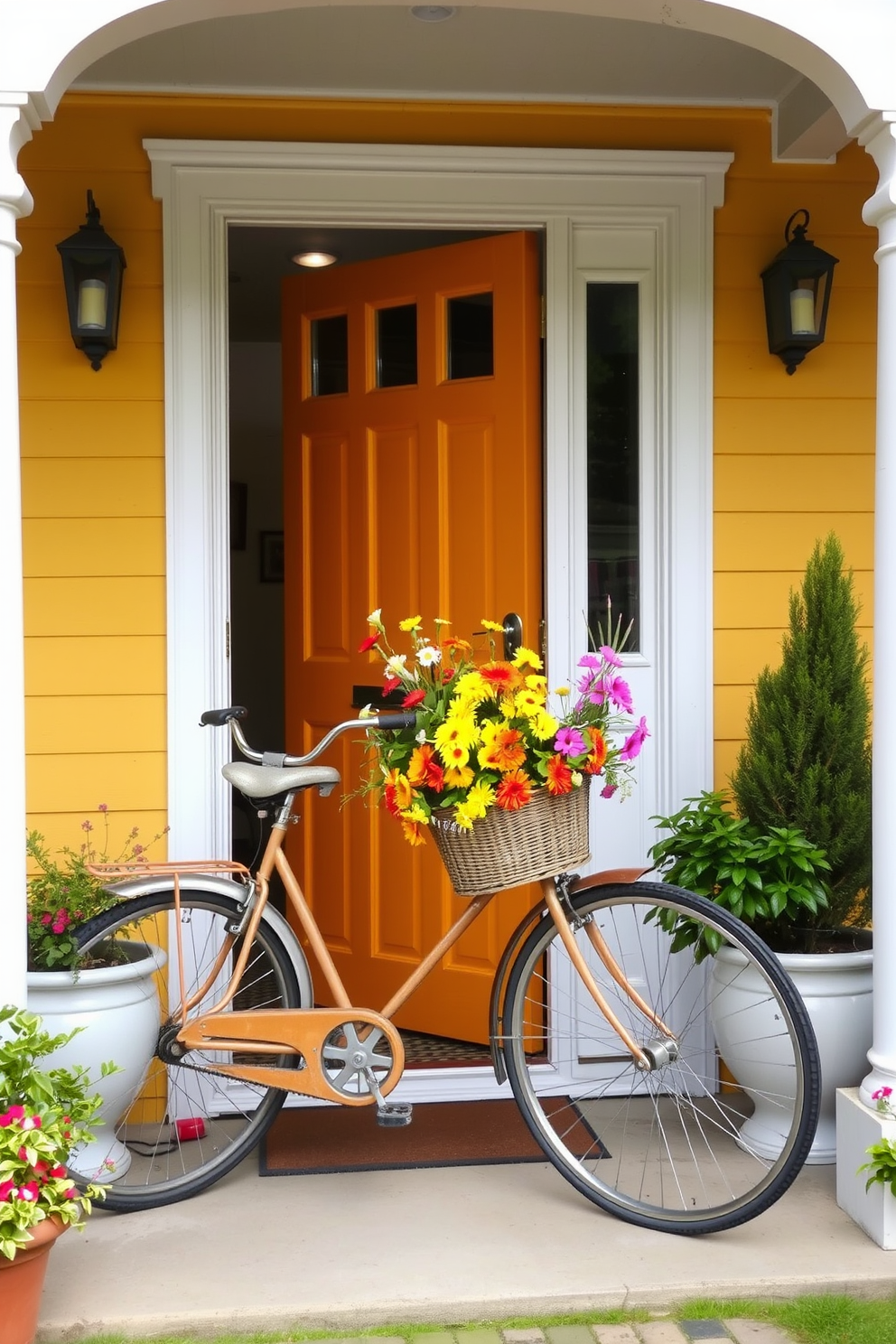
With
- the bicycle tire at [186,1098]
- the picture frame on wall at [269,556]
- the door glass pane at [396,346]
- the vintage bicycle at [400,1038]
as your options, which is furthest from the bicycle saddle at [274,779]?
the picture frame on wall at [269,556]

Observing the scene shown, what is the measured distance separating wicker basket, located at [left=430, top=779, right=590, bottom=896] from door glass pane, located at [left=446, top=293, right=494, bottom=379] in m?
1.38

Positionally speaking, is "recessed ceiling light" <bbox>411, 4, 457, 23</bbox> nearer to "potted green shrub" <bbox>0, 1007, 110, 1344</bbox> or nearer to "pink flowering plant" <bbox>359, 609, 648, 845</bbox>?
"pink flowering plant" <bbox>359, 609, 648, 845</bbox>

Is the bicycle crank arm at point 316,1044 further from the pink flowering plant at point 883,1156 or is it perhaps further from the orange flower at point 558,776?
the pink flowering plant at point 883,1156

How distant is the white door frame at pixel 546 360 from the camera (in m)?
3.09

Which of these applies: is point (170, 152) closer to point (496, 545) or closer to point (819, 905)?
point (496, 545)

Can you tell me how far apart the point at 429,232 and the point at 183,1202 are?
9.65 feet

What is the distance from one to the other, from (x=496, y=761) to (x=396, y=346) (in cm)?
161

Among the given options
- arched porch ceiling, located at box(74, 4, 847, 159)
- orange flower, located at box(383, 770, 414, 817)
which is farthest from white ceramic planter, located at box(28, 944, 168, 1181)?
arched porch ceiling, located at box(74, 4, 847, 159)

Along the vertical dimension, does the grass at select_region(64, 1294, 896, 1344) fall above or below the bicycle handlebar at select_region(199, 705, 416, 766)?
below

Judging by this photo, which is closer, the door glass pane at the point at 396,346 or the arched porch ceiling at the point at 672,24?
the arched porch ceiling at the point at 672,24

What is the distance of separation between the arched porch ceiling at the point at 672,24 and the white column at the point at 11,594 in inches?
3.9

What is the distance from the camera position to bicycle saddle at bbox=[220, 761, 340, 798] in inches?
102

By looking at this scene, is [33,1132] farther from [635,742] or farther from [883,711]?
[883,711]

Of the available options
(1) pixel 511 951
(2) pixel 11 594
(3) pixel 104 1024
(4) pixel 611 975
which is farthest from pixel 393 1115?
(2) pixel 11 594
